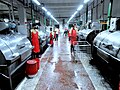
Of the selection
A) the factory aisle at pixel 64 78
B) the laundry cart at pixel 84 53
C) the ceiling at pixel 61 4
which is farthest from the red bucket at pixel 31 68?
the ceiling at pixel 61 4

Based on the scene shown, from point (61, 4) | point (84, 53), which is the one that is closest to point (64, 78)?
point (84, 53)

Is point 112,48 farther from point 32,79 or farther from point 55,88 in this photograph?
point 32,79

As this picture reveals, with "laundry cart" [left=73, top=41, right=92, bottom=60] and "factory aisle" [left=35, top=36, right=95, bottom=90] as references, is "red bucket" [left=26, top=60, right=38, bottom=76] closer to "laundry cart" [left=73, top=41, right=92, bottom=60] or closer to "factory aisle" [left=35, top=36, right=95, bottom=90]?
"factory aisle" [left=35, top=36, right=95, bottom=90]

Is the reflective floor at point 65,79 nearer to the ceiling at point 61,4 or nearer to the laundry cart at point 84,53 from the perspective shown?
the laundry cart at point 84,53

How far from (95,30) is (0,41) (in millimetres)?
5359

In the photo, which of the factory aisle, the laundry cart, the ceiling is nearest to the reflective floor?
the factory aisle

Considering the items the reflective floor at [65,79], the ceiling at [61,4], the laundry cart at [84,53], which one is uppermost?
the ceiling at [61,4]

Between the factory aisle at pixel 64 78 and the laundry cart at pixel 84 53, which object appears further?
the laundry cart at pixel 84 53

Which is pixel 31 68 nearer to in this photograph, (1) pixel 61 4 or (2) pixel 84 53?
(2) pixel 84 53

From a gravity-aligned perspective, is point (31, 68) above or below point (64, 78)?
above

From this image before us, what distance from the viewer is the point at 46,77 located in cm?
425

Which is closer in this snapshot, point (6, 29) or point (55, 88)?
point (55, 88)

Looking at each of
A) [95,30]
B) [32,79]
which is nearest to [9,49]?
[32,79]

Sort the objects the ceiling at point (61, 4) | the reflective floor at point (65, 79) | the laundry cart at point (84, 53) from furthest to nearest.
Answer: the ceiling at point (61, 4)
the laundry cart at point (84, 53)
the reflective floor at point (65, 79)
